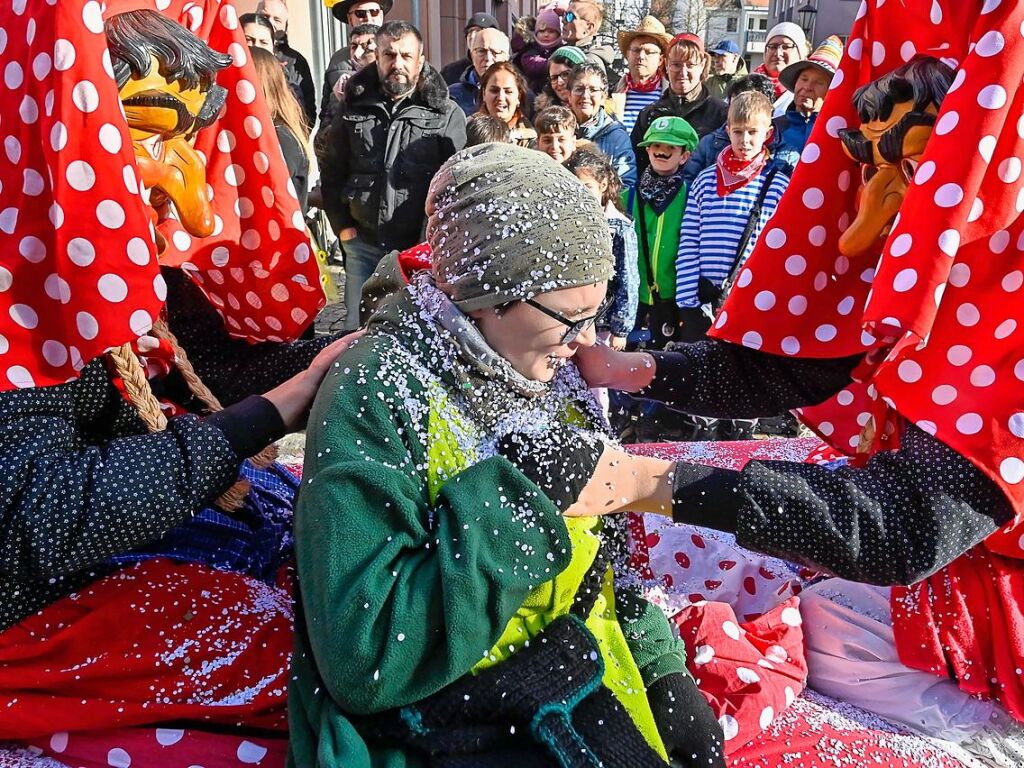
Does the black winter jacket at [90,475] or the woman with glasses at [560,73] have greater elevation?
the woman with glasses at [560,73]

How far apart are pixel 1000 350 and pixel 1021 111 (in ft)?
1.25

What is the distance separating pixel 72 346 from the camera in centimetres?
140

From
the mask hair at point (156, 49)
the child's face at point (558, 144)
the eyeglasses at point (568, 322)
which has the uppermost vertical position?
the mask hair at point (156, 49)

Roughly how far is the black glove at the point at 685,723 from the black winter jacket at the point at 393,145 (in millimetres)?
3720

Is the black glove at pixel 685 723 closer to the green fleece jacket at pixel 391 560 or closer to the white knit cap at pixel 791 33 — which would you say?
the green fleece jacket at pixel 391 560

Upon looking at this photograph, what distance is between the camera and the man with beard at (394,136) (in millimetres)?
4898

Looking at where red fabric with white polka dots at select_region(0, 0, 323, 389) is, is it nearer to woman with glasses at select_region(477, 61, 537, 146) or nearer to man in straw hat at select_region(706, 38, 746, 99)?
woman with glasses at select_region(477, 61, 537, 146)

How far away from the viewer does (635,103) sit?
6.11 meters

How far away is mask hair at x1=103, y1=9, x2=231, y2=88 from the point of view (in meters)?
1.44

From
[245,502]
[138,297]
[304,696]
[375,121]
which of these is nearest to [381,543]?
[304,696]

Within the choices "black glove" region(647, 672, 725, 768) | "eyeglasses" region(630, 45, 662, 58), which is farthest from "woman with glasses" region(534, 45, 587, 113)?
"black glove" region(647, 672, 725, 768)

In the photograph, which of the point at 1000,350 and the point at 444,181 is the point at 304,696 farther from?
the point at 1000,350

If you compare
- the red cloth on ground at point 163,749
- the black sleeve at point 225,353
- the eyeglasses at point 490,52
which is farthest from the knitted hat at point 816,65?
the red cloth on ground at point 163,749

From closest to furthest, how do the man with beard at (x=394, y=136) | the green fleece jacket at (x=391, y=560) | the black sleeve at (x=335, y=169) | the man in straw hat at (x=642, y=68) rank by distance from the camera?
the green fleece jacket at (x=391, y=560), the man with beard at (x=394, y=136), the black sleeve at (x=335, y=169), the man in straw hat at (x=642, y=68)
